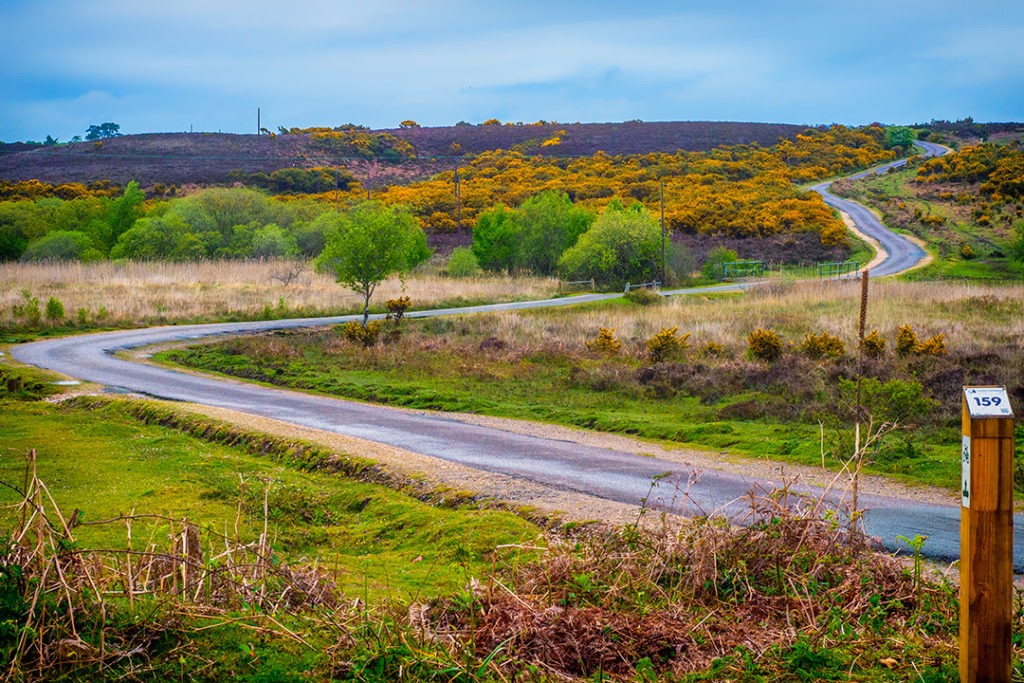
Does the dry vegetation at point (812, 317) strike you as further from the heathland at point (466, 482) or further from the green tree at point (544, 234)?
the green tree at point (544, 234)

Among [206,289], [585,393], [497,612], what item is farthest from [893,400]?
[206,289]

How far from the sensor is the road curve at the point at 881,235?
52562 millimetres

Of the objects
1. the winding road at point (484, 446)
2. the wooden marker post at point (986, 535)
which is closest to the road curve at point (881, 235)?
the winding road at point (484, 446)

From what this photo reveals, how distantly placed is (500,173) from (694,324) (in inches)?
2419

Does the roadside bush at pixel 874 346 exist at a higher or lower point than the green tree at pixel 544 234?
lower

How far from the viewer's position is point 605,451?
1434 cm

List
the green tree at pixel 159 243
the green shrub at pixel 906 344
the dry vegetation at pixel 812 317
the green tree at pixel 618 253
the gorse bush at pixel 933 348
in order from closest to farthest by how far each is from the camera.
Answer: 1. the gorse bush at pixel 933 348
2. the green shrub at pixel 906 344
3. the dry vegetation at pixel 812 317
4. the green tree at pixel 618 253
5. the green tree at pixel 159 243

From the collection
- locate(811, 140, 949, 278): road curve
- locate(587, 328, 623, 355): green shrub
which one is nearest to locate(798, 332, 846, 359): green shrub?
locate(587, 328, 623, 355): green shrub

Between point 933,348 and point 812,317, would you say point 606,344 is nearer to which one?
point 933,348

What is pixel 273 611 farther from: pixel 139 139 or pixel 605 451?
pixel 139 139

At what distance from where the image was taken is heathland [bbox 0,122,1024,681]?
480 centimetres

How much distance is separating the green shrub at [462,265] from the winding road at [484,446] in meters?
25.0

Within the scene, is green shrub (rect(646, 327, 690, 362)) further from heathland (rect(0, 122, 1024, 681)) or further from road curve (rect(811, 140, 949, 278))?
road curve (rect(811, 140, 949, 278))

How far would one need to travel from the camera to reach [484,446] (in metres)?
14.7
